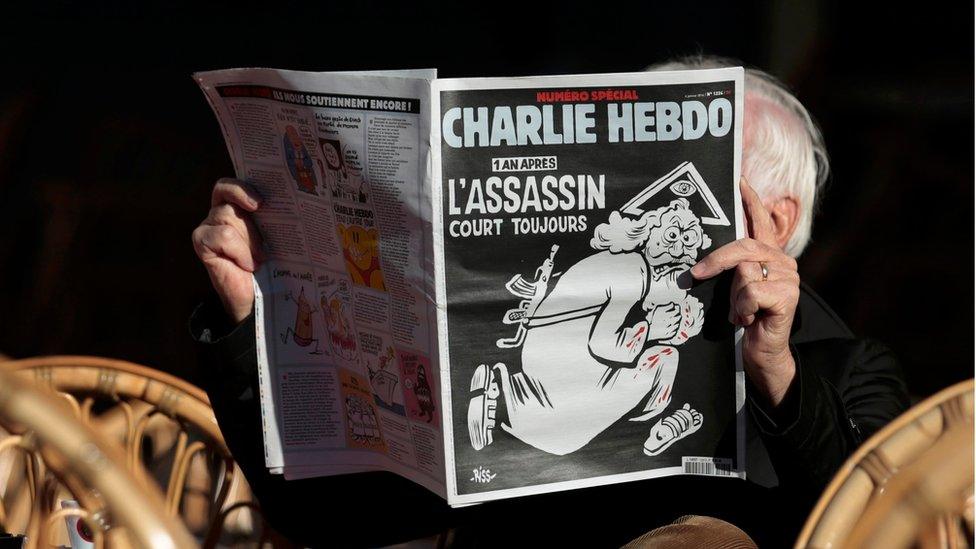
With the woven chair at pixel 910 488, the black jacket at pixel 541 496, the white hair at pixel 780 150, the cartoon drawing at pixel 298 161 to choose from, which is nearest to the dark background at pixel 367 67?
the white hair at pixel 780 150

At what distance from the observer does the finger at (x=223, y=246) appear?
1235 mm

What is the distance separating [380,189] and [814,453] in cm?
58

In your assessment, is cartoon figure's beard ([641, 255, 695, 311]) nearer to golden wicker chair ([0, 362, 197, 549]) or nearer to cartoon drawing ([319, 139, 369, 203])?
cartoon drawing ([319, 139, 369, 203])

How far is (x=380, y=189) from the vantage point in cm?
107

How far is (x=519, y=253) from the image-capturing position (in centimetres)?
107

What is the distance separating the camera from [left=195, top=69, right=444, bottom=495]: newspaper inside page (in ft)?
3.44

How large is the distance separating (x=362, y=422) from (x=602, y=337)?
32 centimetres

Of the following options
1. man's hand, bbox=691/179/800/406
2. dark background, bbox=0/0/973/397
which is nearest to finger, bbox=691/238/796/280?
man's hand, bbox=691/179/800/406

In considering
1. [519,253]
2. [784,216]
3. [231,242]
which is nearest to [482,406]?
[519,253]

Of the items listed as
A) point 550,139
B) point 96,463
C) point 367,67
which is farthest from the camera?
point 367,67

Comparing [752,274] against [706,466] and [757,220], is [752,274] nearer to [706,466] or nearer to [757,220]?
[757,220]

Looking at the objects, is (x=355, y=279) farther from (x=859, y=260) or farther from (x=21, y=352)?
(x=859, y=260)

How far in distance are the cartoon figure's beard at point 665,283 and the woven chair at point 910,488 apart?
261 mm

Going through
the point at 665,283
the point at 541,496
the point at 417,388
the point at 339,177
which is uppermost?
the point at 339,177
